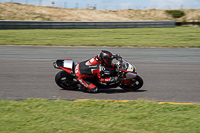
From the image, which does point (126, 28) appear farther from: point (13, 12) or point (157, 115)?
point (157, 115)

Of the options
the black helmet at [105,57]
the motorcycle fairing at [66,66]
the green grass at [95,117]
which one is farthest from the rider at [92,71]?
the green grass at [95,117]

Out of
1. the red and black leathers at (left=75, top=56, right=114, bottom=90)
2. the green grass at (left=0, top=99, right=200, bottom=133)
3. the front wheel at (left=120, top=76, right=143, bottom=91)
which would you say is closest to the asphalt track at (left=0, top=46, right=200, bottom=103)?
the front wheel at (left=120, top=76, right=143, bottom=91)

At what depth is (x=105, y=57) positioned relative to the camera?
7.36 m

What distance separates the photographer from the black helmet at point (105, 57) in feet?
24.1

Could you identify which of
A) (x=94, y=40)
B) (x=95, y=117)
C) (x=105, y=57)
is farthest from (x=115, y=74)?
(x=94, y=40)

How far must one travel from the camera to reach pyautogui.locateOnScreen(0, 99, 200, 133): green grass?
4605mm

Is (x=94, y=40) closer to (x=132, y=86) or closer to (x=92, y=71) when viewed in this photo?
(x=132, y=86)

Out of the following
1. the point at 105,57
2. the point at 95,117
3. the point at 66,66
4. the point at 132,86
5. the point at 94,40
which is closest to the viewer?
the point at 95,117

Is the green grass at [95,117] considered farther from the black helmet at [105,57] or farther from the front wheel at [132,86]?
the front wheel at [132,86]

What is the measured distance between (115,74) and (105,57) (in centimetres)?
62

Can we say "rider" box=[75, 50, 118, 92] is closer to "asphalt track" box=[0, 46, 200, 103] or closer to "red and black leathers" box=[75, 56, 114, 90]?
"red and black leathers" box=[75, 56, 114, 90]

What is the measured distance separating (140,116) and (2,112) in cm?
274

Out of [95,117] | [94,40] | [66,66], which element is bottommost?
[95,117]

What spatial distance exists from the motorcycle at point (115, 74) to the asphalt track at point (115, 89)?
20 centimetres
